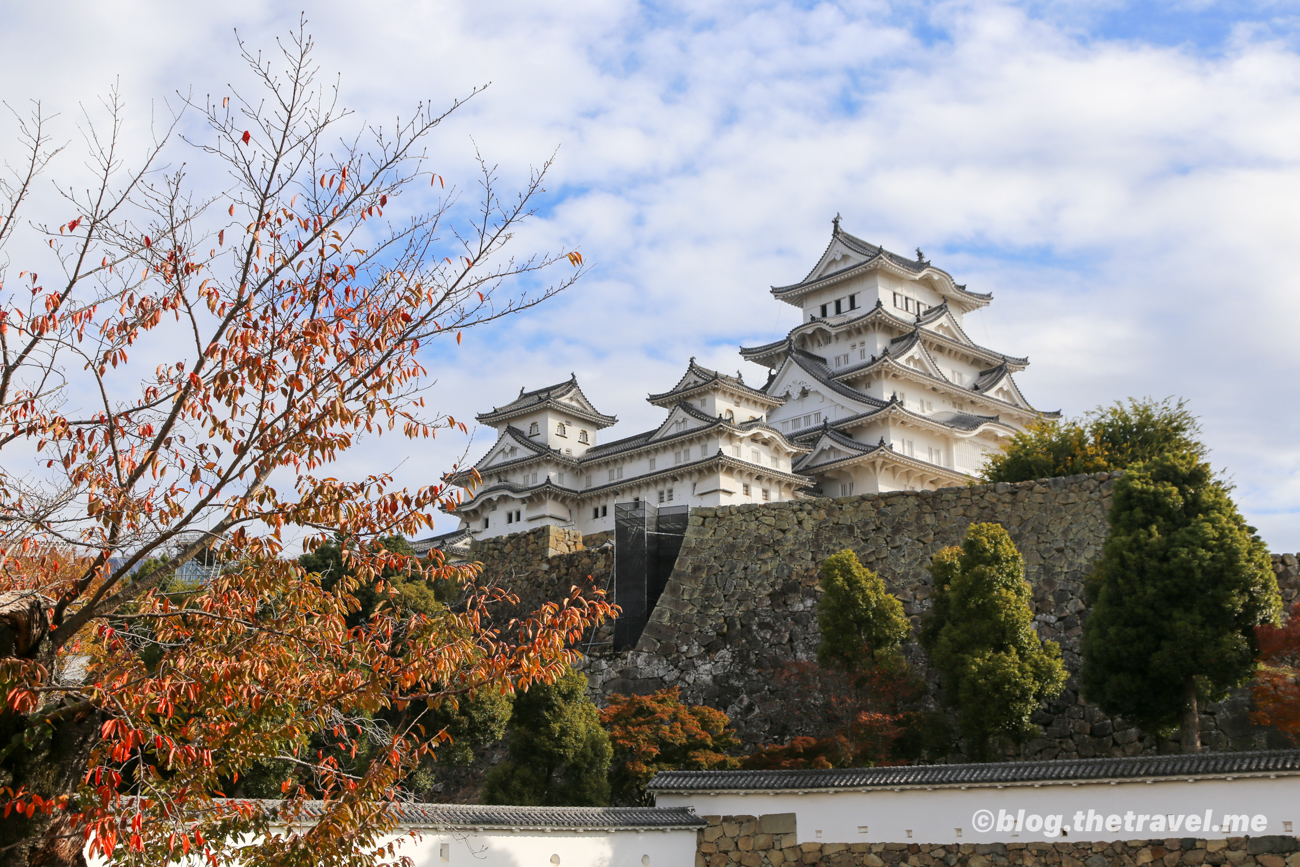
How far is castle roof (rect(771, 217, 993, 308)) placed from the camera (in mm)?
38938

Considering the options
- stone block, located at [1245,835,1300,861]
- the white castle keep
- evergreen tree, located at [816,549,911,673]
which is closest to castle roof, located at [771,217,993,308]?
the white castle keep

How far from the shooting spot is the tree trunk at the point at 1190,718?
14.6m

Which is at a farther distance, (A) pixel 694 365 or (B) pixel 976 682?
(A) pixel 694 365

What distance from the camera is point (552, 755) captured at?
15.8 meters

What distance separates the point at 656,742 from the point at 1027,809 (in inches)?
232

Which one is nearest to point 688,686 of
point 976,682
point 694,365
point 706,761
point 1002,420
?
point 706,761

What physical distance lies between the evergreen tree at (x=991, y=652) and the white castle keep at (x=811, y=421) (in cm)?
1672

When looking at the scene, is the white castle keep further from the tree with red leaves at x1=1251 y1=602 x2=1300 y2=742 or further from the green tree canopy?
the tree with red leaves at x1=1251 y1=602 x2=1300 y2=742

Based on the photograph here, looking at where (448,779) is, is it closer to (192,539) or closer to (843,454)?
(192,539)

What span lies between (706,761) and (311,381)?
36.5 feet

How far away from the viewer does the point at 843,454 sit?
34.1 meters

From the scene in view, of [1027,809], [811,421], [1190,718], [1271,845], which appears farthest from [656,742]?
[811,421]

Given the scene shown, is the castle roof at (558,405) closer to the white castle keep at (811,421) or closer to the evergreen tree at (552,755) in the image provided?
the white castle keep at (811,421)

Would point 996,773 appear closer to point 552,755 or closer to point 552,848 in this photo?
point 552,848
